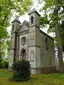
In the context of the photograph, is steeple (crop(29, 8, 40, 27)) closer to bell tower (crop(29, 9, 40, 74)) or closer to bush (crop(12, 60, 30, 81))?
bell tower (crop(29, 9, 40, 74))

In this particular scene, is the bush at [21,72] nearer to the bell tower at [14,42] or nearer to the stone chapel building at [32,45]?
the stone chapel building at [32,45]

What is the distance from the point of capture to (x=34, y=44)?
17.8m

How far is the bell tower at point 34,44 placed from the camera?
17219mm

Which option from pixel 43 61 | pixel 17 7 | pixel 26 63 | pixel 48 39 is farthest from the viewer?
pixel 48 39

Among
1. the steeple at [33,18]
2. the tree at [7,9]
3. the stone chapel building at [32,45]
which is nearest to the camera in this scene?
the tree at [7,9]

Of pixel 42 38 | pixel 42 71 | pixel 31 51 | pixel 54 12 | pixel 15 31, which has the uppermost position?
pixel 54 12

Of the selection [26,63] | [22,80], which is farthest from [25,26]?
[22,80]

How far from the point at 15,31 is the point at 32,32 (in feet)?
15.3

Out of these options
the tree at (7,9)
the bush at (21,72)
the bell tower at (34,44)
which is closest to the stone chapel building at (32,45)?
the bell tower at (34,44)

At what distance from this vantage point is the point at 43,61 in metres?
19.7

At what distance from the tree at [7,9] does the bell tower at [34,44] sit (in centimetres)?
192

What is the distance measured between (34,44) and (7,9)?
6.55 metres

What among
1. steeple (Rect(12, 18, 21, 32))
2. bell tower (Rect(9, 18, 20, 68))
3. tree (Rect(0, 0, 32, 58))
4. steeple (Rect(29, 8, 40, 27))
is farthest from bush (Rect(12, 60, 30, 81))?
steeple (Rect(12, 18, 21, 32))

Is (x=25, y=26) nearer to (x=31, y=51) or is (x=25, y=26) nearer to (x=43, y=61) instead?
(x=31, y=51)
